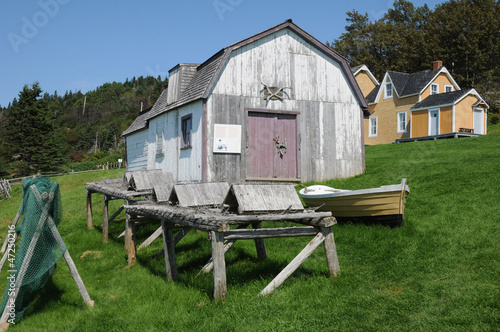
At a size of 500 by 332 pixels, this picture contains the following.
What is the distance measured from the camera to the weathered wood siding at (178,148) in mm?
15945

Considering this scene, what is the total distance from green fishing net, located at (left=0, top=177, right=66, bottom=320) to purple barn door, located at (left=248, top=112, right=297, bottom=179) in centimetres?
906

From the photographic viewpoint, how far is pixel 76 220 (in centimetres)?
1580

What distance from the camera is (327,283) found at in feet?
23.5

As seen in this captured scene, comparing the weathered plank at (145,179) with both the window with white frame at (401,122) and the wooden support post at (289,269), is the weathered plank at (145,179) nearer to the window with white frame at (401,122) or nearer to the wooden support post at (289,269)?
the wooden support post at (289,269)

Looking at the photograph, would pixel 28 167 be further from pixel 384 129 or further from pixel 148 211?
pixel 148 211

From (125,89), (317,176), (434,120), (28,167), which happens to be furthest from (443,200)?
(125,89)

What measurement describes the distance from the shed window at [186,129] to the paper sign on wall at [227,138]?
4.21ft

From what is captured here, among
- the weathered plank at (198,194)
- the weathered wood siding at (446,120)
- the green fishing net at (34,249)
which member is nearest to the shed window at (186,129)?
the weathered plank at (198,194)

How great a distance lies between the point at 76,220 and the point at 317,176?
8769 mm

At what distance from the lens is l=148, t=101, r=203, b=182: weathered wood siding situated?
15945 mm

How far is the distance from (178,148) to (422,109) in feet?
76.4

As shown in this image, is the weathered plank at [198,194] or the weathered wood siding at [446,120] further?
the weathered wood siding at [446,120]

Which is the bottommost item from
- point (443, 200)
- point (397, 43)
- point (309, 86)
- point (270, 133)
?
point (443, 200)

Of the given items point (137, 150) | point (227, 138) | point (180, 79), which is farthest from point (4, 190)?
point (227, 138)
